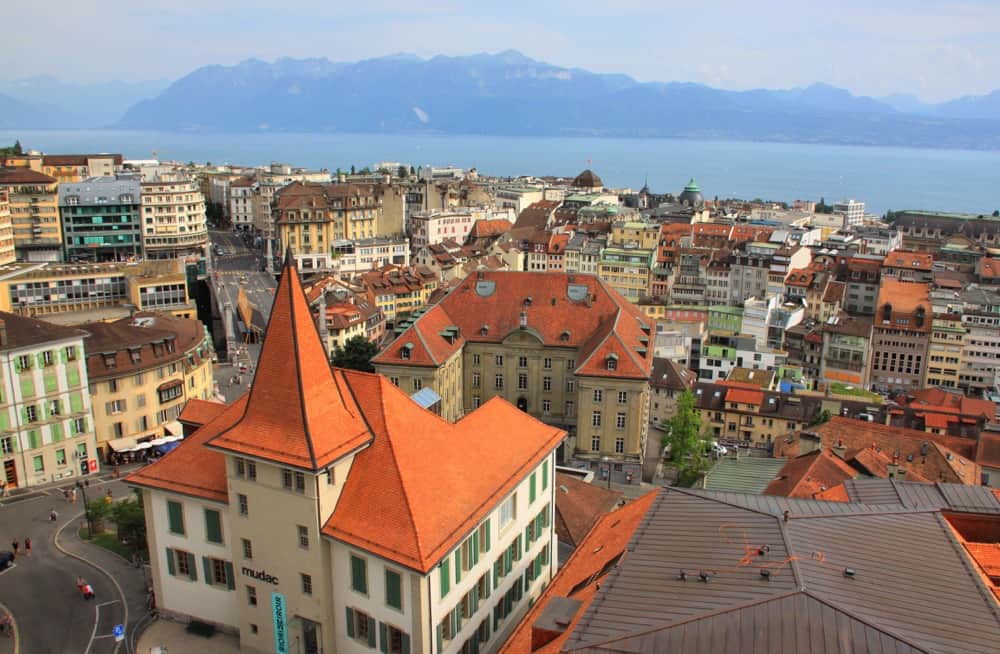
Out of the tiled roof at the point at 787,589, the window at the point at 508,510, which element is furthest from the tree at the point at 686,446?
the tiled roof at the point at 787,589

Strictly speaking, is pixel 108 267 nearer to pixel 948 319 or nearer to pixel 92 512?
pixel 92 512

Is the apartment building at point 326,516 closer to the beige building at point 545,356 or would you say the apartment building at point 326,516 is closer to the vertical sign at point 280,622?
the vertical sign at point 280,622

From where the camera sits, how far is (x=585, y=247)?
5236 inches

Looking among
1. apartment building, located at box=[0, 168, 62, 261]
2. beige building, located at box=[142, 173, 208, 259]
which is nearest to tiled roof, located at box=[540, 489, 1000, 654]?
beige building, located at box=[142, 173, 208, 259]

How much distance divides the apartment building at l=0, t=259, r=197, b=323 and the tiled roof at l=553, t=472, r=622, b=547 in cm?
5920

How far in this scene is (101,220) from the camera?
124250mm

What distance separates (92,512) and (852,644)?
117 ft

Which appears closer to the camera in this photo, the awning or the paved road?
the paved road

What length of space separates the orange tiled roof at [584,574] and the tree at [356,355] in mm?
48280

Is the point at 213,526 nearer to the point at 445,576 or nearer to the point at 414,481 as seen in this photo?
the point at 414,481

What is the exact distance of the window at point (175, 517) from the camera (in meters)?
31.2

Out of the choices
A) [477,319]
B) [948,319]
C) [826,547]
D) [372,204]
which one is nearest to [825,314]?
[948,319]

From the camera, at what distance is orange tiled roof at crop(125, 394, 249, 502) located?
3041 cm

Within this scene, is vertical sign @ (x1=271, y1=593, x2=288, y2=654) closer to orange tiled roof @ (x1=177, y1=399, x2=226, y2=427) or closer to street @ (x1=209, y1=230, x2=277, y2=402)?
orange tiled roof @ (x1=177, y1=399, x2=226, y2=427)
